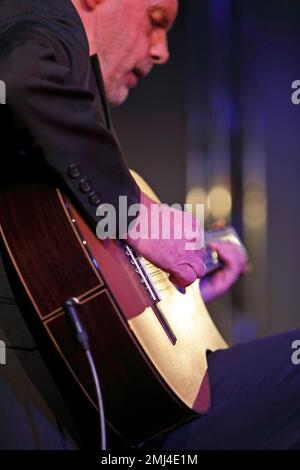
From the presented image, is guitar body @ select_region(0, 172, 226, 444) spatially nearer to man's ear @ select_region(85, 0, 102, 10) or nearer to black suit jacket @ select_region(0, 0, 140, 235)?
black suit jacket @ select_region(0, 0, 140, 235)

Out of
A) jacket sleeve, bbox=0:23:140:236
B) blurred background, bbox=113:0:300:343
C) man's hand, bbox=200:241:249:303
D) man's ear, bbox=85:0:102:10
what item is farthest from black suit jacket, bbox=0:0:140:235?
blurred background, bbox=113:0:300:343

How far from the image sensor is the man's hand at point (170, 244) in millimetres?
958

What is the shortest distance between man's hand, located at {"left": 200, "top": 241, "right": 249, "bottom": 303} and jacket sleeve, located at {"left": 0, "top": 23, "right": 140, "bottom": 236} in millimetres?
857

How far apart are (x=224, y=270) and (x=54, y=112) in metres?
1.04

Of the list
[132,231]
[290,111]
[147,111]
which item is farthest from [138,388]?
[290,111]

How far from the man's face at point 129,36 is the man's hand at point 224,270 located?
0.64m

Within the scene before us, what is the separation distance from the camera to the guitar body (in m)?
0.86

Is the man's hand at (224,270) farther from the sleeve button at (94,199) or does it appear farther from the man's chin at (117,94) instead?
the sleeve button at (94,199)

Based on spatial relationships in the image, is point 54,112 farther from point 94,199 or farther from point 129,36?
point 129,36

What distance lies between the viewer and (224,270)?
1.77m

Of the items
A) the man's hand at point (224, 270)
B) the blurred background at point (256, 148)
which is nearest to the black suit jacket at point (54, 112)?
the man's hand at point (224, 270)

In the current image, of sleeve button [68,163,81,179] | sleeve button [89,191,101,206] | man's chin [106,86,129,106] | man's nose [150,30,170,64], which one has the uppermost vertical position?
man's nose [150,30,170,64]

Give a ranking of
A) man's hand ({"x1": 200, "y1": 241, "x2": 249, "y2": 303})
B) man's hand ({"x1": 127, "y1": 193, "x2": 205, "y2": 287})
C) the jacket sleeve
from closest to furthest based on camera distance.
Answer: the jacket sleeve, man's hand ({"x1": 127, "y1": 193, "x2": 205, "y2": 287}), man's hand ({"x1": 200, "y1": 241, "x2": 249, "y2": 303})

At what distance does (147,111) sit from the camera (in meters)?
2.29
